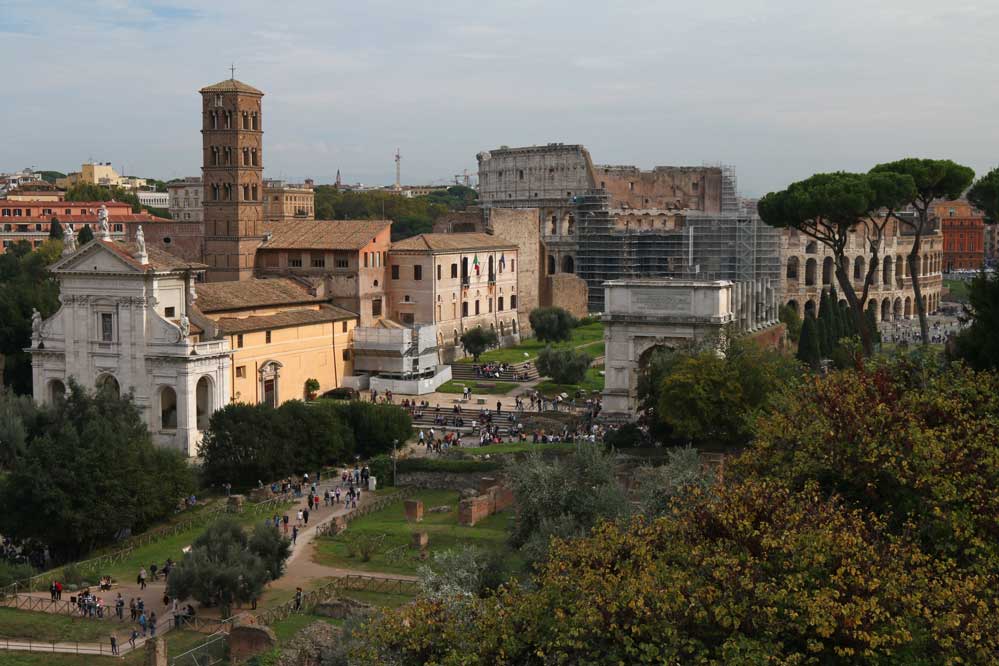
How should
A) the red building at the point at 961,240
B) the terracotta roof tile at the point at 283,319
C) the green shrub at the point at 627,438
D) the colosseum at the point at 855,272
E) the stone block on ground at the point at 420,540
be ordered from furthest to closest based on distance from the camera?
the red building at the point at 961,240 → the colosseum at the point at 855,272 → the terracotta roof tile at the point at 283,319 → the green shrub at the point at 627,438 → the stone block on ground at the point at 420,540

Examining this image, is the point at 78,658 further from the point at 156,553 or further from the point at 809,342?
the point at 809,342

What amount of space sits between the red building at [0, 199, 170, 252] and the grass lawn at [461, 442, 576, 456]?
60.3 meters

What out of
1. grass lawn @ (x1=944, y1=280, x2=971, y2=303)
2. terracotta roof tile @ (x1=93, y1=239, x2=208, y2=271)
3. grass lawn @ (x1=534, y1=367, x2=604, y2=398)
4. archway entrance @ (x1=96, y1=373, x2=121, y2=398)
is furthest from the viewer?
grass lawn @ (x1=944, y1=280, x2=971, y2=303)

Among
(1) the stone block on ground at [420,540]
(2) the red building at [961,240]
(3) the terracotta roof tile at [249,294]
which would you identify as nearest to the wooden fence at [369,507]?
(1) the stone block on ground at [420,540]

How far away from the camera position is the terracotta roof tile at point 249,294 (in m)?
46.6

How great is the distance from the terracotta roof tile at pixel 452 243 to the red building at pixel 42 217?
3750cm

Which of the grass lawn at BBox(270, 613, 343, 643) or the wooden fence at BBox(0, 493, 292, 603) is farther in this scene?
the wooden fence at BBox(0, 493, 292, 603)

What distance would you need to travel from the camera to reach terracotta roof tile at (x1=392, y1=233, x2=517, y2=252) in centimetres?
5969

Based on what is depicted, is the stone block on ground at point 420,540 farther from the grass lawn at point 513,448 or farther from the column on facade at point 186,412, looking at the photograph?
the column on facade at point 186,412

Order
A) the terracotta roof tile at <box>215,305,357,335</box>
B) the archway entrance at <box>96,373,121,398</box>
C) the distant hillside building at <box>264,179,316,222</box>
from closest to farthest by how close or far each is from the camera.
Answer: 1. the archway entrance at <box>96,373,121,398</box>
2. the terracotta roof tile at <box>215,305,357,335</box>
3. the distant hillside building at <box>264,179,316,222</box>

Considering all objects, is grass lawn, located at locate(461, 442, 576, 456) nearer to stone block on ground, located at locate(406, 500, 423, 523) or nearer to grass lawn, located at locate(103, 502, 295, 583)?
stone block on ground, located at locate(406, 500, 423, 523)

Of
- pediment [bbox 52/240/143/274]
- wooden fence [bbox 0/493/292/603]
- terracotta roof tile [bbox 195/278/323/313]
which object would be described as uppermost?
pediment [bbox 52/240/143/274]

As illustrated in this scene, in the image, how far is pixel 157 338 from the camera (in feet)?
142

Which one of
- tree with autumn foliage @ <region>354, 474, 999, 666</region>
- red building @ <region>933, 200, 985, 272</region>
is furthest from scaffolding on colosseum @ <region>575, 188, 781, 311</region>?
tree with autumn foliage @ <region>354, 474, 999, 666</region>
